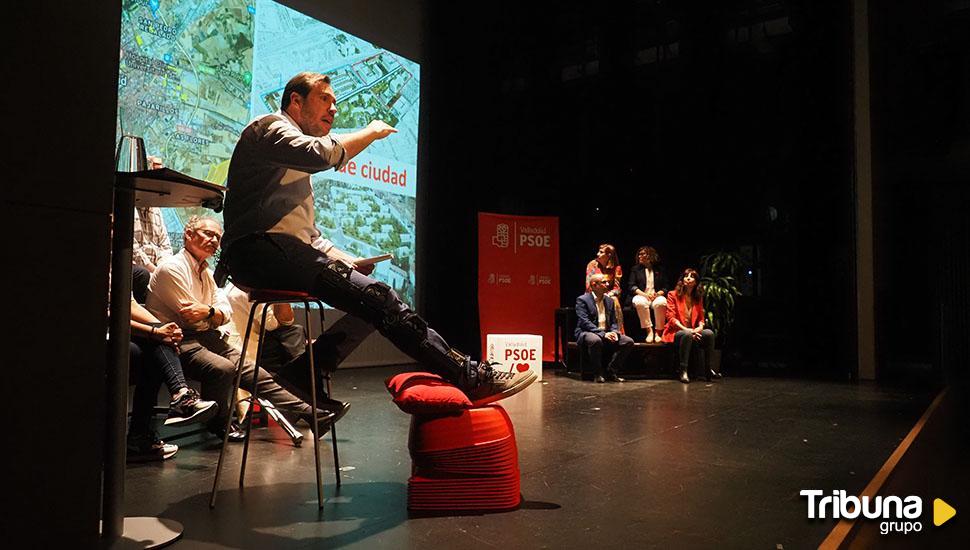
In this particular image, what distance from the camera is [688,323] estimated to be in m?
6.57

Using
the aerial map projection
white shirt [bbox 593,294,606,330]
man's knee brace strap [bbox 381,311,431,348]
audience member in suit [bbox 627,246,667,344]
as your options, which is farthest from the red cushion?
audience member in suit [bbox 627,246,667,344]

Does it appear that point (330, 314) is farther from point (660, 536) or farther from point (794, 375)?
point (660, 536)

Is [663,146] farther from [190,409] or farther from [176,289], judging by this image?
[190,409]

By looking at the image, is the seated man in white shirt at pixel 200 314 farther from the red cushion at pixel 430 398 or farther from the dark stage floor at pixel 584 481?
the red cushion at pixel 430 398

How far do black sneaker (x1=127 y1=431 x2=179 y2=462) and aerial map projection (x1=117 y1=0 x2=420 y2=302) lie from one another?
8.07 feet

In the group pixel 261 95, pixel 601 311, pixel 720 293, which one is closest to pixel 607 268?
pixel 601 311

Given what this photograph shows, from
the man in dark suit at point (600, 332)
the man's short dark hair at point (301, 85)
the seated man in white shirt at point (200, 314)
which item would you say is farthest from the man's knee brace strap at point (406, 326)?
the man in dark suit at point (600, 332)

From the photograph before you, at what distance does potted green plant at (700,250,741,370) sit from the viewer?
6.96 meters

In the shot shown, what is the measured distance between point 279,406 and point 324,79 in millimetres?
1519

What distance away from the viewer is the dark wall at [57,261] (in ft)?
3.72

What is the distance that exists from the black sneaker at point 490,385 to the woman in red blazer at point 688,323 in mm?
4472

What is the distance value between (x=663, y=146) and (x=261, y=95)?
4616 millimetres

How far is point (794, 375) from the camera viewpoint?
6723mm

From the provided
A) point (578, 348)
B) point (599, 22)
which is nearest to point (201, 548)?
point (578, 348)
